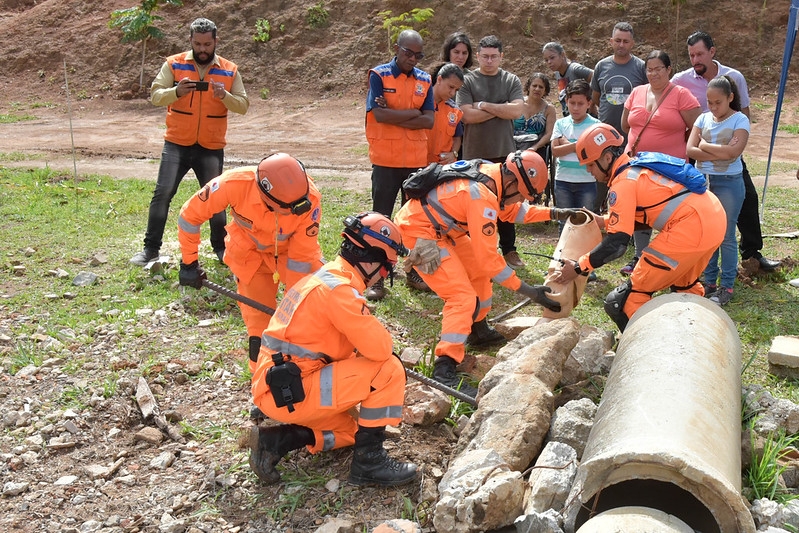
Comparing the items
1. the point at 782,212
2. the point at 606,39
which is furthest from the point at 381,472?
the point at 606,39

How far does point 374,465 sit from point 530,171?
244 centimetres

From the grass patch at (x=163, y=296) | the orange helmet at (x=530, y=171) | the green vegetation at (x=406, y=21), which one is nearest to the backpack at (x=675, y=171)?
the orange helmet at (x=530, y=171)

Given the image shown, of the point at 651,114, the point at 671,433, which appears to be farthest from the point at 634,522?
the point at 651,114

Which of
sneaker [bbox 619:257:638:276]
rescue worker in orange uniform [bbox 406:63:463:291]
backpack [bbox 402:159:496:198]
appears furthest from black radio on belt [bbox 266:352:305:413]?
sneaker [bbox 619:257:638:276]

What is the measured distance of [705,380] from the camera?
376 cm

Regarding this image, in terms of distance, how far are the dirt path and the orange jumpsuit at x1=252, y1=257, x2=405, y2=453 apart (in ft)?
27.3

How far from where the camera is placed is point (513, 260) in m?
8.02

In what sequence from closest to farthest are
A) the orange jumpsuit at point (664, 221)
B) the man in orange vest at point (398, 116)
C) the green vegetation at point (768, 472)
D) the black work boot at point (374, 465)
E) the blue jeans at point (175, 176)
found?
the green vegetation at point (768, 472) → the black work boot at point (374, 465) → the orange jumpsuit at point (664, 221) → the man in orange vest at point (398, 116) → the blue jeans at point (175, 176)

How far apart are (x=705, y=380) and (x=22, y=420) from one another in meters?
4.15

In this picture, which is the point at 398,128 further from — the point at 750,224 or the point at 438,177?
the point at 750,224

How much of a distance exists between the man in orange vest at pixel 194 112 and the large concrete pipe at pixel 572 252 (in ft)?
11.7

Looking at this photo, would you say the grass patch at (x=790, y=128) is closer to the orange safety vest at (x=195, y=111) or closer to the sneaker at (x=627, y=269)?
the sneaker at (x=627, y=269)

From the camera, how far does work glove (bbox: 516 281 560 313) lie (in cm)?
557

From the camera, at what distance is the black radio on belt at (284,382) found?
4051 mm
